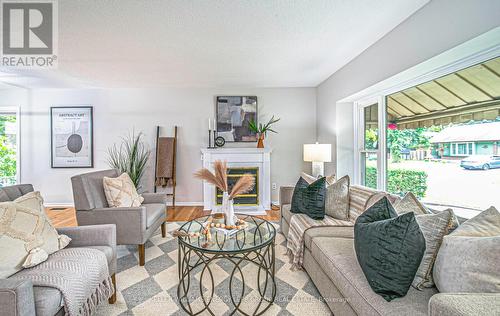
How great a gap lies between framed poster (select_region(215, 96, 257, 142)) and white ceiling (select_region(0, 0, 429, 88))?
599 millimetres

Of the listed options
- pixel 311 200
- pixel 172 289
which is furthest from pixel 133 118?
pixel 311 200

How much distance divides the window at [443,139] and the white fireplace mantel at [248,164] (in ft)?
5.62

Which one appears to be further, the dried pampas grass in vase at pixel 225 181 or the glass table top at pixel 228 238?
the dried pampas grass in vase at pixel 225 181

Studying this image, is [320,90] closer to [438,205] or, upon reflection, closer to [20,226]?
[438,205]

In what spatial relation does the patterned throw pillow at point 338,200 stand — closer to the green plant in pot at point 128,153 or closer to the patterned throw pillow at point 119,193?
the patterned throw pillow at point 119,193

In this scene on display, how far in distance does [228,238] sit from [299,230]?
0.71 meters

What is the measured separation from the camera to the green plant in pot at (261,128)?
4.12 m

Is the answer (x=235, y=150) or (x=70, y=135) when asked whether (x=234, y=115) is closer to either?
(x=235, y=150)

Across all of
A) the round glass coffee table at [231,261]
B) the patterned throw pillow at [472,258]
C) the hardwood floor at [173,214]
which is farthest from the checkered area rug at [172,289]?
the hardwood floor at [173,214]

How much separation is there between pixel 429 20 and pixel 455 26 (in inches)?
10.7

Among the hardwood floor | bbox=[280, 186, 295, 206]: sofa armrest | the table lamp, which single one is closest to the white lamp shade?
the table lamp

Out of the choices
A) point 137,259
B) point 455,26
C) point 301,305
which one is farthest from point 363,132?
point 137,259

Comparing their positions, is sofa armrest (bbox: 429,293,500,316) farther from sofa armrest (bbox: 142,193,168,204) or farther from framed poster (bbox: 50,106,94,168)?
framed poster (bbox: 50,106,94,168)

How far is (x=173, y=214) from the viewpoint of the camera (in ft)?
12.6
